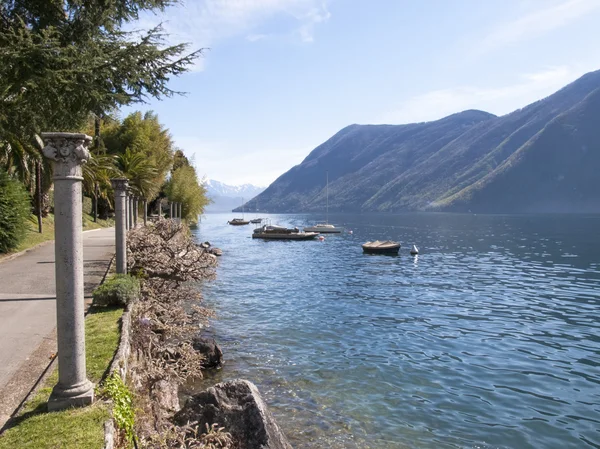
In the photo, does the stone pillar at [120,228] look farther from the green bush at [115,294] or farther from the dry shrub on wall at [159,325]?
the green bush at [115,294]

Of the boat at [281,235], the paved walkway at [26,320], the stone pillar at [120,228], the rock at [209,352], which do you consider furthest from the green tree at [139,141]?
the rock at [209,352]

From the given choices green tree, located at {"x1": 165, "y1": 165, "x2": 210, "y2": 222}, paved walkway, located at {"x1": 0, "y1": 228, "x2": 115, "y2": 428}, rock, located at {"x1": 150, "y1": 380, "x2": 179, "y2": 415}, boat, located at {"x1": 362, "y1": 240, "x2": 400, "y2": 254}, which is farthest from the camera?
green tree, located at {"x1": 165, "y1": 165, "x2": 210, "y2": 222}

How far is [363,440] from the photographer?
374 inches

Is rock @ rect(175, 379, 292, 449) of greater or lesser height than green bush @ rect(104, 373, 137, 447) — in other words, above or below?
below

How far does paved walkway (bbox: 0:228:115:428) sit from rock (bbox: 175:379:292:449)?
108 inches

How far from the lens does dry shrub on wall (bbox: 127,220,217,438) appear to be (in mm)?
8508

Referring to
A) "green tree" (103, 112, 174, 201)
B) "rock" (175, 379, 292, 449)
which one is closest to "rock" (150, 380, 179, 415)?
"rock" (175, 379, 292, 449)

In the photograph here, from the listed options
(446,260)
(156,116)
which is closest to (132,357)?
(446,260)

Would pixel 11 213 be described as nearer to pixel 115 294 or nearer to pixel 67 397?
pixel 115 294

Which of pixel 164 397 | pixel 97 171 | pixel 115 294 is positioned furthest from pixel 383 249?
pixel 164 397

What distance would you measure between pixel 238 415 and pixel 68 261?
13.2ft

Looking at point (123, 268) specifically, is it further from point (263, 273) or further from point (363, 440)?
point (263, 273)

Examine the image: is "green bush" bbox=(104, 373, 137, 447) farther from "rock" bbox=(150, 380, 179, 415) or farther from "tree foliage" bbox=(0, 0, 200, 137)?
"tree foliage" bbox=(0, 0, 200, 137)

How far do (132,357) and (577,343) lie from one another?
15113 mm
